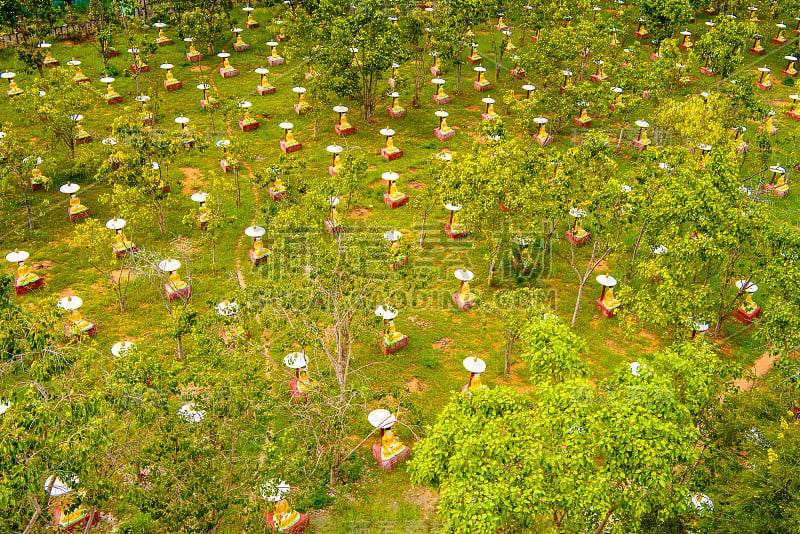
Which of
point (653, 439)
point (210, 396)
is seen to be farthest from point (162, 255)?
point (653, 439)

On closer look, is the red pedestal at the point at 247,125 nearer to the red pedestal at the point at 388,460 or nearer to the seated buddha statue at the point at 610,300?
the seated buddha statue at the point at 610,300

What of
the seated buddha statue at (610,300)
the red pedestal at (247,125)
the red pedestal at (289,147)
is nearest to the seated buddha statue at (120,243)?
the red pedestal at (289,147)

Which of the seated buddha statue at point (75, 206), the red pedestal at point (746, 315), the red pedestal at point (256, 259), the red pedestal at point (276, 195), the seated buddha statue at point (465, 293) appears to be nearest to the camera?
the seated buddha statue at point (465, 293)

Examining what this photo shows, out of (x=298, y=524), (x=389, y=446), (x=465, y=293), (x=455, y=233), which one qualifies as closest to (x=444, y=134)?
(x=455, y=233)

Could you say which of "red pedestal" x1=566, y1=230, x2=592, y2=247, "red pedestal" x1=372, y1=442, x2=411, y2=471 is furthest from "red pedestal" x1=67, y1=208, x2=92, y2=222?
"red pedestal" x1=566, y1=230, x2=592, y2=247

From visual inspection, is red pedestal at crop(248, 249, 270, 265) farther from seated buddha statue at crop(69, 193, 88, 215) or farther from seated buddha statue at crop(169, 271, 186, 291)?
seated buddha statue at crop(69, 193, 88, 215)

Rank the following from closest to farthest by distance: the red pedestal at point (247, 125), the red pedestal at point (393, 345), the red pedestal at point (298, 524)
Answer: the red pedestal at point (298, 524) → the red pedestal at point (393, 345) → the red pedestal at point (247, 125)
